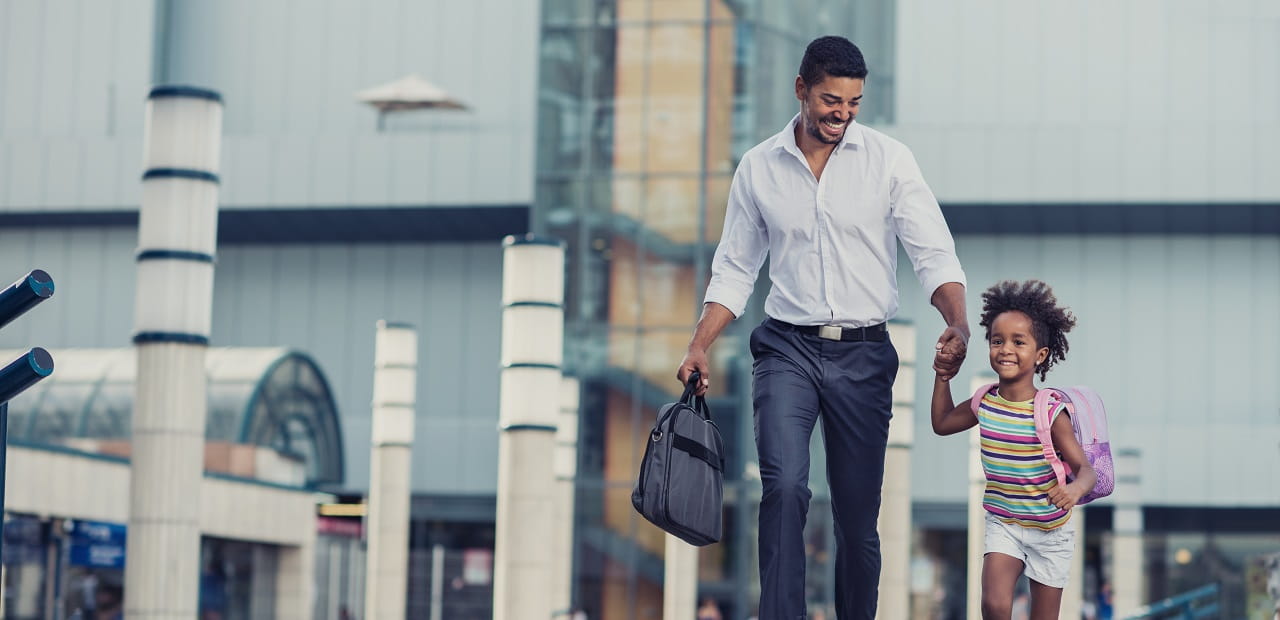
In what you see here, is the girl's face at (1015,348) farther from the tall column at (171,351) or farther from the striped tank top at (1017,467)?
the tall column at (171,351)

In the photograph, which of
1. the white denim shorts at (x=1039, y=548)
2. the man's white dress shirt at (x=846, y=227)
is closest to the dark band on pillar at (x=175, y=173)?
the man's white dress shirt at (x=846, y=227)

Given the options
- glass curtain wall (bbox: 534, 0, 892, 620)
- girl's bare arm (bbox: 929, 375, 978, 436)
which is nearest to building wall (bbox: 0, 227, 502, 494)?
glass curtain wall (bbox: 534, 0, 892, 620)

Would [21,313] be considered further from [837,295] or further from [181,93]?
[181,93]

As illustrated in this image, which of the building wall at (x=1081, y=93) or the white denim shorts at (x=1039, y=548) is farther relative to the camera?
the building wall at (x=1081, y=93)

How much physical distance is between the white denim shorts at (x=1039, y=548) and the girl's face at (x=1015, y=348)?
1.64ft

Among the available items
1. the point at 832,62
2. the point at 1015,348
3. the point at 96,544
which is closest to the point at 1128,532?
the point at 96,544

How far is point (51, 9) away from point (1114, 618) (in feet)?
92.3

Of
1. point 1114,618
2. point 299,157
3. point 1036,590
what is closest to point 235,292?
point 299,157

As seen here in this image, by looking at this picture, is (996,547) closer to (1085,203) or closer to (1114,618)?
(1114,618)

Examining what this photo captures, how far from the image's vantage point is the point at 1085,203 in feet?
129

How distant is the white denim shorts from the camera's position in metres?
6.12

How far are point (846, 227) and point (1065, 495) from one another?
1.12 meters

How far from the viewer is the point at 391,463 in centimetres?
2562

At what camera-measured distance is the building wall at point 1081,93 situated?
129ft
